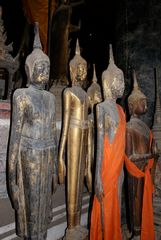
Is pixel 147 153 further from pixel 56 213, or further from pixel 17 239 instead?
pixel 17 239

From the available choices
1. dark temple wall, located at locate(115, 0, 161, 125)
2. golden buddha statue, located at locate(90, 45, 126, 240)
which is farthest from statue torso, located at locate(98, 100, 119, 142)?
dark temple wall, located at locate(115, 0, 161, 125)

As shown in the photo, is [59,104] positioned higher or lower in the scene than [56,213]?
higher

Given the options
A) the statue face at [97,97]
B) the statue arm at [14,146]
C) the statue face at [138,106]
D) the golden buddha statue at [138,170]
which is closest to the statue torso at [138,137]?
the golden buddha statue at [138,170]

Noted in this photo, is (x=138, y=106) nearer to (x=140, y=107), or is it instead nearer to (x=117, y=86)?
(x=140, y=107)

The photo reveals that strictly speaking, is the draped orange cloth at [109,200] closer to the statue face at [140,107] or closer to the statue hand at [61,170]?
the statue hand at [61,170]

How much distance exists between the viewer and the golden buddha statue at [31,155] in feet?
6.75

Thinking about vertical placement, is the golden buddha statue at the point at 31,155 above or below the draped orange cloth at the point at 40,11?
below

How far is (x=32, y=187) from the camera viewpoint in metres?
2.08

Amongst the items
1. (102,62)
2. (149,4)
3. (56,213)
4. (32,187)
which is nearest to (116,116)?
(32,187)

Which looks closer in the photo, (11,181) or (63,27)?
(11,181)

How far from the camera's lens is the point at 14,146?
2029mm

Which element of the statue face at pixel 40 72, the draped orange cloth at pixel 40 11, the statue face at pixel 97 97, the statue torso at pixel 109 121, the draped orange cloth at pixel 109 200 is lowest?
the draped orange cloth at pixel 109 200

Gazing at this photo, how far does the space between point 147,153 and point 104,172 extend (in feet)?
2.42

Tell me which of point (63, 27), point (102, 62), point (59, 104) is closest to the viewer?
point (59, 104)
